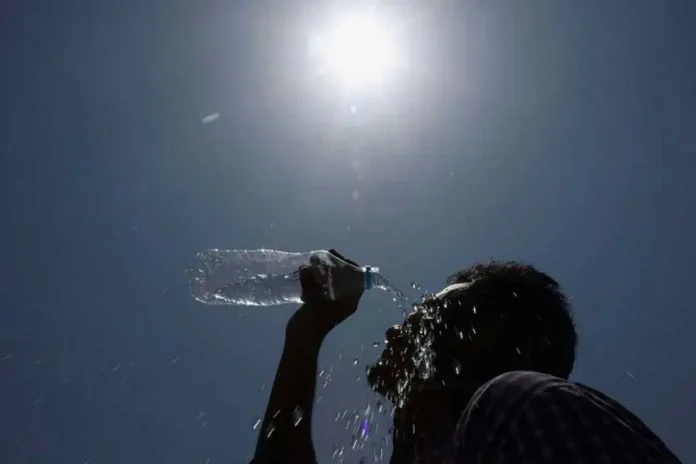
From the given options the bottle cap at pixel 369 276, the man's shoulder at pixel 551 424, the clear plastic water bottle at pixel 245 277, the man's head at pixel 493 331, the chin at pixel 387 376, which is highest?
the man's shoulder at pixel 551 424

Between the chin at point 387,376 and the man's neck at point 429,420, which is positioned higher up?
the man's neck at point 429,420

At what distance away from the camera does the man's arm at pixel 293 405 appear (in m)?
2.75

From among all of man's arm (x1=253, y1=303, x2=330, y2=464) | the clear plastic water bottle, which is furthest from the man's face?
the clear plastic water bottle

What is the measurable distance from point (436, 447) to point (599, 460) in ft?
3.26

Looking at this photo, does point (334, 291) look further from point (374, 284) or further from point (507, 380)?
point (507, 380)

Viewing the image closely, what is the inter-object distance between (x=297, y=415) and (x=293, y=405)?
0.19 feet

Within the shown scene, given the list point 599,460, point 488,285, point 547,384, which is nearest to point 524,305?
point 488,285

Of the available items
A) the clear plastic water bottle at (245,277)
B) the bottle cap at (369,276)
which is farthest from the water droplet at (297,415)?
the clear plastic water bottle at (245,277)

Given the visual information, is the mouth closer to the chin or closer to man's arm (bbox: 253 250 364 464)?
the chin

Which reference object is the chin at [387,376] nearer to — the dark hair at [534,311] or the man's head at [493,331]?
the man's head at [493,331]

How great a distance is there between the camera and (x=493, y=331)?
1867 mm

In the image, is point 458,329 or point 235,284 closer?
point 458,329

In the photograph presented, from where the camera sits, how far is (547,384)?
1021mm

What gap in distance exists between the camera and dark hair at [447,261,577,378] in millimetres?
1882
